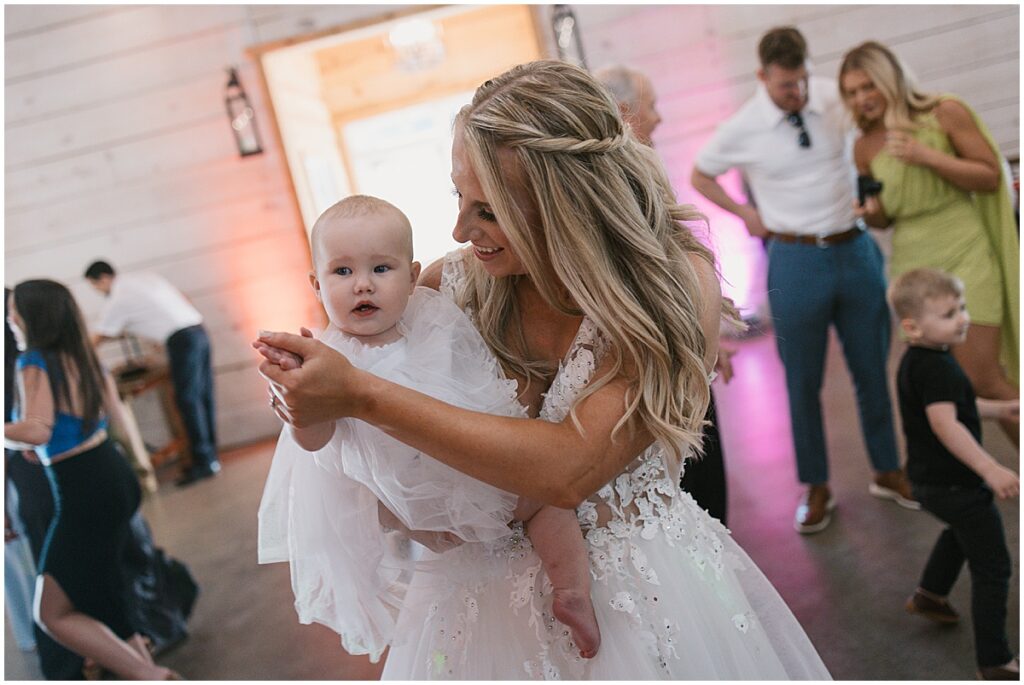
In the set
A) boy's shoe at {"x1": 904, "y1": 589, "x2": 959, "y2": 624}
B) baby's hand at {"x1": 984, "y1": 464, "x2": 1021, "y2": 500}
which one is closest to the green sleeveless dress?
boy's shoe at {"x1": 904, "y1": 589, "x2": 959, "y2": 624}

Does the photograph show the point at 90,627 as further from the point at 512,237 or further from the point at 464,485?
the point at 512,237

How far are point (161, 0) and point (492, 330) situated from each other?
18.9 ft

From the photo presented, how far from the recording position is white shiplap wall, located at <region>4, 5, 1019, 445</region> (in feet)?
20.4

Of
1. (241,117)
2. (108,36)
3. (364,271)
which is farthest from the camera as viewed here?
(108,36)

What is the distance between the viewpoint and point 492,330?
5.42 feet

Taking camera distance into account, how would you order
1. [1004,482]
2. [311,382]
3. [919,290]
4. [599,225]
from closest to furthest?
[311,382], [599,225], [1004,482], [919,290]

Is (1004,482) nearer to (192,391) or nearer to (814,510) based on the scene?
(814,510)

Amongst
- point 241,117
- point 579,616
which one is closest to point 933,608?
point 579,616

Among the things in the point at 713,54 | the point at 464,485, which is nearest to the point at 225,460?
the point at 713,54

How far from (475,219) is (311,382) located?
1.14 feet

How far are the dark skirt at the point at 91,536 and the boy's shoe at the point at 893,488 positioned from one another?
2.79 metres

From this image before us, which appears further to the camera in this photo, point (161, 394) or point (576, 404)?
point (161, 394)

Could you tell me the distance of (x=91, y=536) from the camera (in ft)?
10.7

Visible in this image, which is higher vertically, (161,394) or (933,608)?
(161,394)
